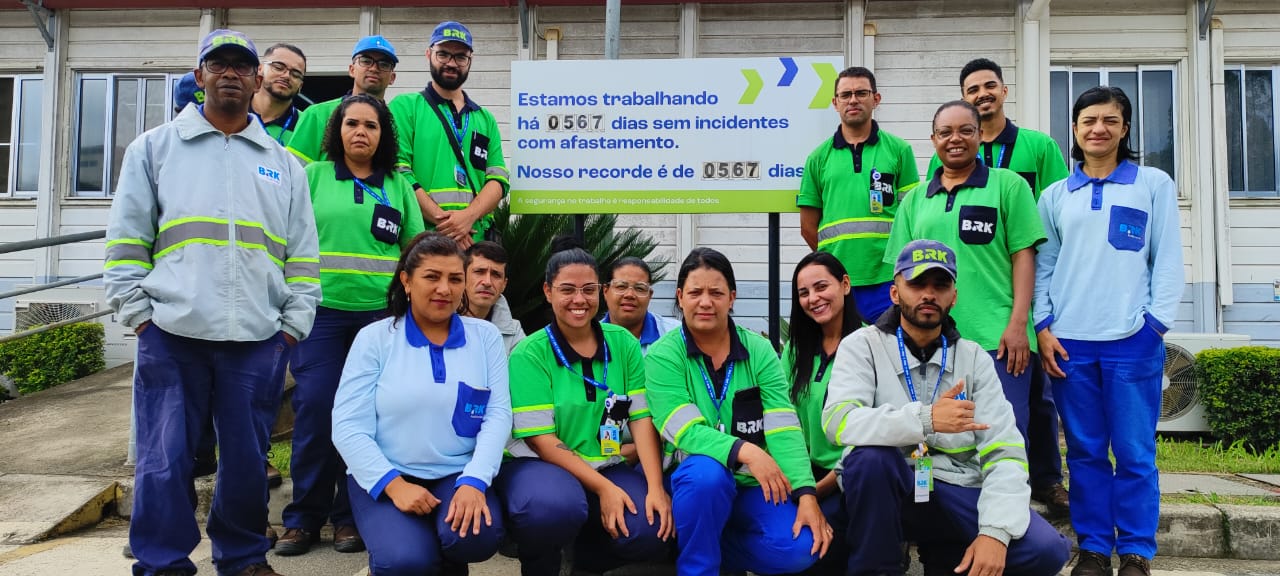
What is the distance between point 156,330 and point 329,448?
97cm

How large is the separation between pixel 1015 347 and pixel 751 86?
200 cm

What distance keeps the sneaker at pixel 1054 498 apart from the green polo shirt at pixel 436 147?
303cm

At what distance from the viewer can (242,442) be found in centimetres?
314

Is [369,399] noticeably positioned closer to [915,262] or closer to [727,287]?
[727,287]

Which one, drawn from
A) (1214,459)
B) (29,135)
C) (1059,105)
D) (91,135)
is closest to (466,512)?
(1214,459)

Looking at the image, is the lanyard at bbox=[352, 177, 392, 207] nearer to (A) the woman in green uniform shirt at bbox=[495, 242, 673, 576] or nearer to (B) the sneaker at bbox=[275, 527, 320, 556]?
(A) the woman in green uniform shirt at bbox=[495, 242, 673, 576]

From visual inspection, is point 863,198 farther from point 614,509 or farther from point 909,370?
point 614,509

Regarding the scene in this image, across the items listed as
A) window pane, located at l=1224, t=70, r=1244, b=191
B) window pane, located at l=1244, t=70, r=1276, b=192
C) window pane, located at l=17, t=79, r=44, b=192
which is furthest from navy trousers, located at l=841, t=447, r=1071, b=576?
window pane, located at l=17, t=79, r=44, b=192

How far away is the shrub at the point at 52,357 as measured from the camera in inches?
329

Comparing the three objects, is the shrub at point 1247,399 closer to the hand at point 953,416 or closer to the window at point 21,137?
the hand at point 953,416

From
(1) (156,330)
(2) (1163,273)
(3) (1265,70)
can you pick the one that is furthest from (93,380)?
(3) (1265,70)

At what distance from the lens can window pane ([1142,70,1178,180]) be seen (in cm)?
918

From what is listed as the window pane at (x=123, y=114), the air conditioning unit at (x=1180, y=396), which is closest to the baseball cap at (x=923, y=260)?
the air conditioning unit at (x=1180, y=396)

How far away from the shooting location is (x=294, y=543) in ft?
12.2
